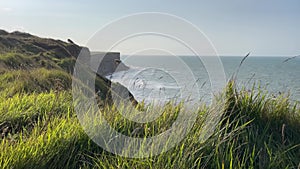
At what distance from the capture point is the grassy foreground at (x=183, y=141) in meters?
2.68

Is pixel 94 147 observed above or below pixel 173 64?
below

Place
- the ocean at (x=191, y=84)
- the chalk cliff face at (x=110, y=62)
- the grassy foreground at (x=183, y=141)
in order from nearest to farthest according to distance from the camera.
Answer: the grassy foreground at (x=183, y=141) < the ocean at (x=191, y=84) < the chalk cliff face at (x=110, y=62)

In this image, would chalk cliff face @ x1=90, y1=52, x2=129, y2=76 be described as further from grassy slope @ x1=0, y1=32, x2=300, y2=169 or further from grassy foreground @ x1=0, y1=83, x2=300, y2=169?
grassy foreground @ x1=0, y1=83, x2=300, y2=169

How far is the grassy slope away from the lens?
8.82 ft

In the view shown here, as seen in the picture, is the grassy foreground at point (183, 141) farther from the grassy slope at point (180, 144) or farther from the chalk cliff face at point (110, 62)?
the chalk cliff face at point (110, 62)

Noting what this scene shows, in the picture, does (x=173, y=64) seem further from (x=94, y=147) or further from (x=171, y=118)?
(x=94, y=147)

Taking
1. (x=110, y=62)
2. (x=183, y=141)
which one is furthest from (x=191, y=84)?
(x=110, y=62)

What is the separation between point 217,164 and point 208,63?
6.62 feet

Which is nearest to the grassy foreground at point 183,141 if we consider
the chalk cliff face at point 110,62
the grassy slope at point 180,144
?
the grassy slope at point 180,144

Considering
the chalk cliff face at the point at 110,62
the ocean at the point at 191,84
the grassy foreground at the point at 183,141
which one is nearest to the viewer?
the grassy foreground at the point at 183,141

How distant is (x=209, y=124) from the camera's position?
3.32 meters

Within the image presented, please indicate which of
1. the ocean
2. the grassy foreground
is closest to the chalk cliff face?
the ocean

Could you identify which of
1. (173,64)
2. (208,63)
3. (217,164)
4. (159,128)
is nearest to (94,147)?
(159,128)

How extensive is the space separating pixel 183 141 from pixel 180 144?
6 cm
